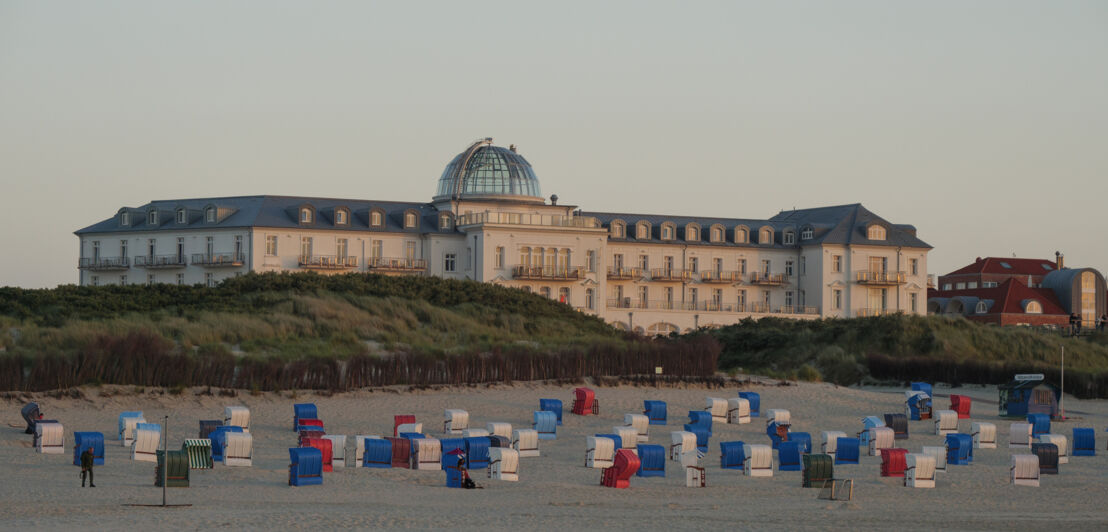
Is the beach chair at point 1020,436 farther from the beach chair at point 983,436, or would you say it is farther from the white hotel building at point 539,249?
the white hotel building at point 539,249

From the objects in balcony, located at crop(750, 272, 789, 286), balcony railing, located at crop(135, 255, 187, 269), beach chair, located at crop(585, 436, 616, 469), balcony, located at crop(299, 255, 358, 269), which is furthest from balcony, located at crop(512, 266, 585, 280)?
beach chair, located at crop(585, 436, 616, 469)

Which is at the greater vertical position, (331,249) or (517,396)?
(331,249)

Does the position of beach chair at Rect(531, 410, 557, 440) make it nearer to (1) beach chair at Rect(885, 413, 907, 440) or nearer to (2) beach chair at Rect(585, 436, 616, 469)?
(2) beach chair at Rect(585, 436, 616, 469)

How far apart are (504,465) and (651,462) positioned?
317 cm

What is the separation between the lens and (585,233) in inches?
3204

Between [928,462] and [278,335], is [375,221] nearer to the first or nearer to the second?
[278,335]

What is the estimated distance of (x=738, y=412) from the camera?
1583 inches

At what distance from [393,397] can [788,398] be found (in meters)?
13.4

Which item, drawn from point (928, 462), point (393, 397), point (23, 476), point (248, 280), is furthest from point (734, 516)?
point (248, 280)

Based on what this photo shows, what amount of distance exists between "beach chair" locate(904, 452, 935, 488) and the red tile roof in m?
93.5

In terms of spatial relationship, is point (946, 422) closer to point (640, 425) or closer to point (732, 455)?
point (640, 425)

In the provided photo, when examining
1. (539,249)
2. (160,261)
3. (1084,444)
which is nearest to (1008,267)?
(539,249)

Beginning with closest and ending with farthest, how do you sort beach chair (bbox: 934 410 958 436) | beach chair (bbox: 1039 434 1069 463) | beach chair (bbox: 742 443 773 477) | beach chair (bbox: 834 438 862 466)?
beach chair (bbox: 742 443 773 477) → beach chair (bbox: 834 438 862 466) → beach chair (bbox: 1039 434 1069 463) → beach chair (bbox: 934 410 958 436)

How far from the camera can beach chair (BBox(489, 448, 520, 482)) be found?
2769cm
